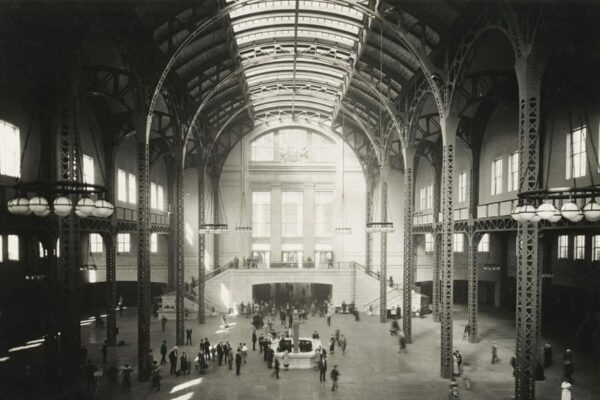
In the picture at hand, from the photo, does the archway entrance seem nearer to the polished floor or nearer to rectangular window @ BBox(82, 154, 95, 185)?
the polished floor

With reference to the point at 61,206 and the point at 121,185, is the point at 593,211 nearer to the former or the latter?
the point at 61,206

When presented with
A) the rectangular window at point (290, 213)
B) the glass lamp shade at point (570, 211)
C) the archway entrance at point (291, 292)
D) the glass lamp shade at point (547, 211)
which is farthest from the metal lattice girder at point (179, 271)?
the glass lamp shade at point (570, 211)

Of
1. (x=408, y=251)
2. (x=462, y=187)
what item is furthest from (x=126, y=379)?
(x=462, y=187)

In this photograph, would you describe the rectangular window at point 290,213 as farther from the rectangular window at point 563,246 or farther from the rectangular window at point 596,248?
the rectangular window at point 596,248

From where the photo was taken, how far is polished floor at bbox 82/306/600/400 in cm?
1569

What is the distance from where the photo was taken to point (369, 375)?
58.7ft

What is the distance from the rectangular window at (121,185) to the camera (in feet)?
92.0

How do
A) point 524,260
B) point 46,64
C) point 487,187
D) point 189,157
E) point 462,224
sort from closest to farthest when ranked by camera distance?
1. point 524,260
2. point 46,64
3. point 462,224
4. point 487,187
5. point 189,157

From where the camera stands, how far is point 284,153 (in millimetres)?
40188

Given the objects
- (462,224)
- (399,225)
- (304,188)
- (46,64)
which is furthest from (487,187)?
(46,64)

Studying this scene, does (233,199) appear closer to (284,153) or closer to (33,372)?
(284,153)

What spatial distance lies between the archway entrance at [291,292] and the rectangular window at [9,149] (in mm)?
25087

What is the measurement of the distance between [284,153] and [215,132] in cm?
914

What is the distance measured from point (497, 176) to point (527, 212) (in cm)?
1719
